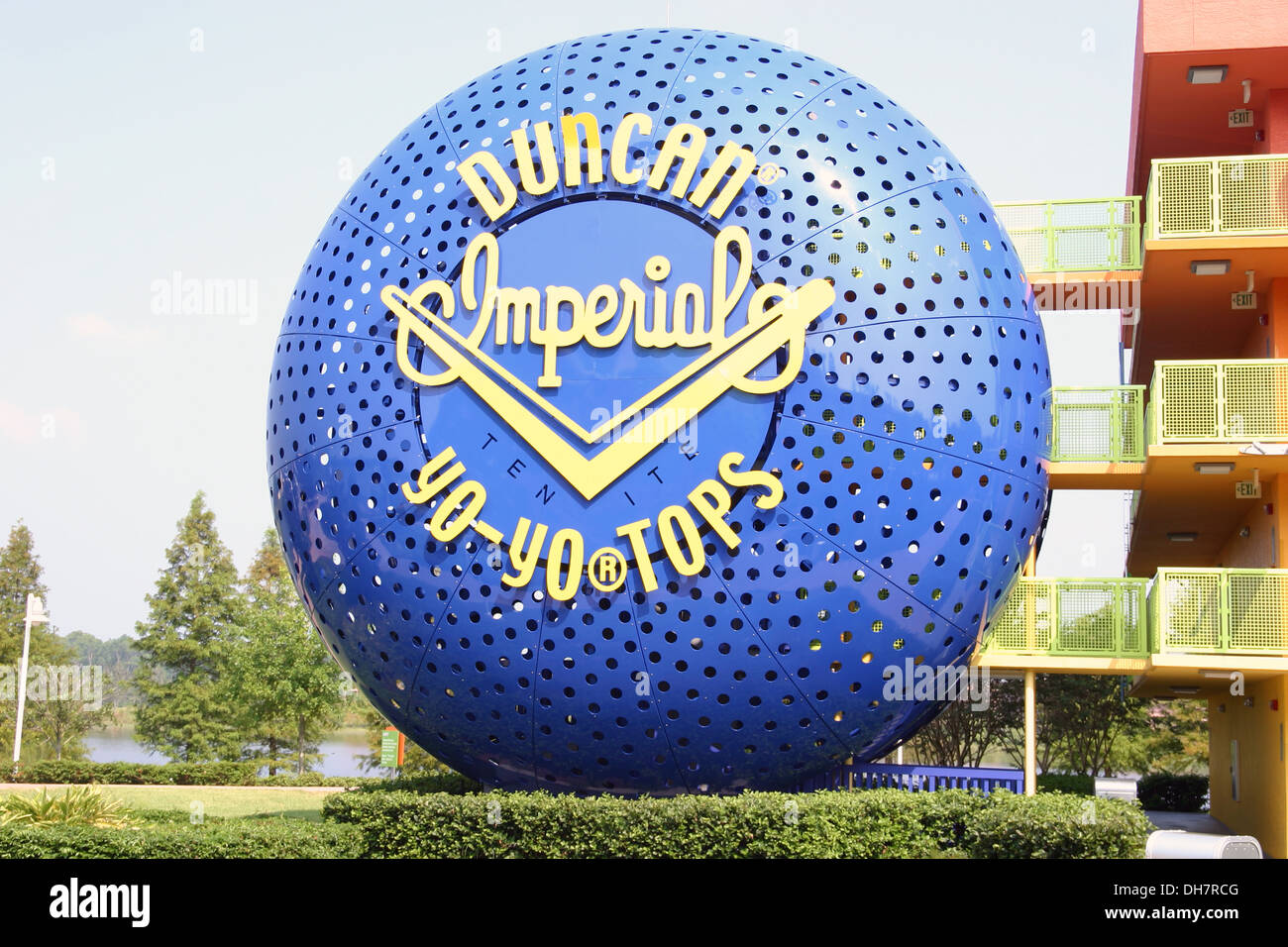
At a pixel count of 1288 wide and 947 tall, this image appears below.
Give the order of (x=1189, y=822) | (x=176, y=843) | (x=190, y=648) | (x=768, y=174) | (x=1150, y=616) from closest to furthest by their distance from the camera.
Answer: (x=176, y=843) < (x=768, y=174) < (x=1150, y=616) < (x=1189, y=822) < (x=190, y=648)

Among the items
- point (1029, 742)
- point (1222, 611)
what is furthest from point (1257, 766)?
point (1029, 742)

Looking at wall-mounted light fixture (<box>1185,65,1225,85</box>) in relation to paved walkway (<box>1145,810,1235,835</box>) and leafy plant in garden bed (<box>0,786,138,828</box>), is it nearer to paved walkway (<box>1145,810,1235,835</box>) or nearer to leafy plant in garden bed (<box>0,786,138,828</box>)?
paved walkway (<box>1145,810,1235,835</box>)

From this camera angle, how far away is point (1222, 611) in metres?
16.5

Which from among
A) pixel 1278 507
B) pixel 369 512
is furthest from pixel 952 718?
pixel 369 512

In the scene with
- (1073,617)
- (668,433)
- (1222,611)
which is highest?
(668,433)

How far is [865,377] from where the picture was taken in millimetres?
13625

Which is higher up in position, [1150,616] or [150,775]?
[1150,616]

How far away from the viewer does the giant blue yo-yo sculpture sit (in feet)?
44.5

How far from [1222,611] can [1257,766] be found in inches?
160

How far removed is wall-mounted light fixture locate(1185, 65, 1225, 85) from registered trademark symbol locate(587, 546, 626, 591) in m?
10.8

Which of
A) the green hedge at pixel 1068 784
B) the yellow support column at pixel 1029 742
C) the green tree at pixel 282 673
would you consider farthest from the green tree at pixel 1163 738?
the green tree at pixel 282 673

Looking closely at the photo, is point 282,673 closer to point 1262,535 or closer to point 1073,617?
point 1073,617

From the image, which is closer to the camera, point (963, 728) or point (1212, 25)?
point (1212, 25)

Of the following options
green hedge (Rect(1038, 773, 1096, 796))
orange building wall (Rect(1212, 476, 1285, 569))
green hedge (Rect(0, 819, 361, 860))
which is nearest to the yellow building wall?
orange building wall (Rect(1212, 476, 1285, 569))
